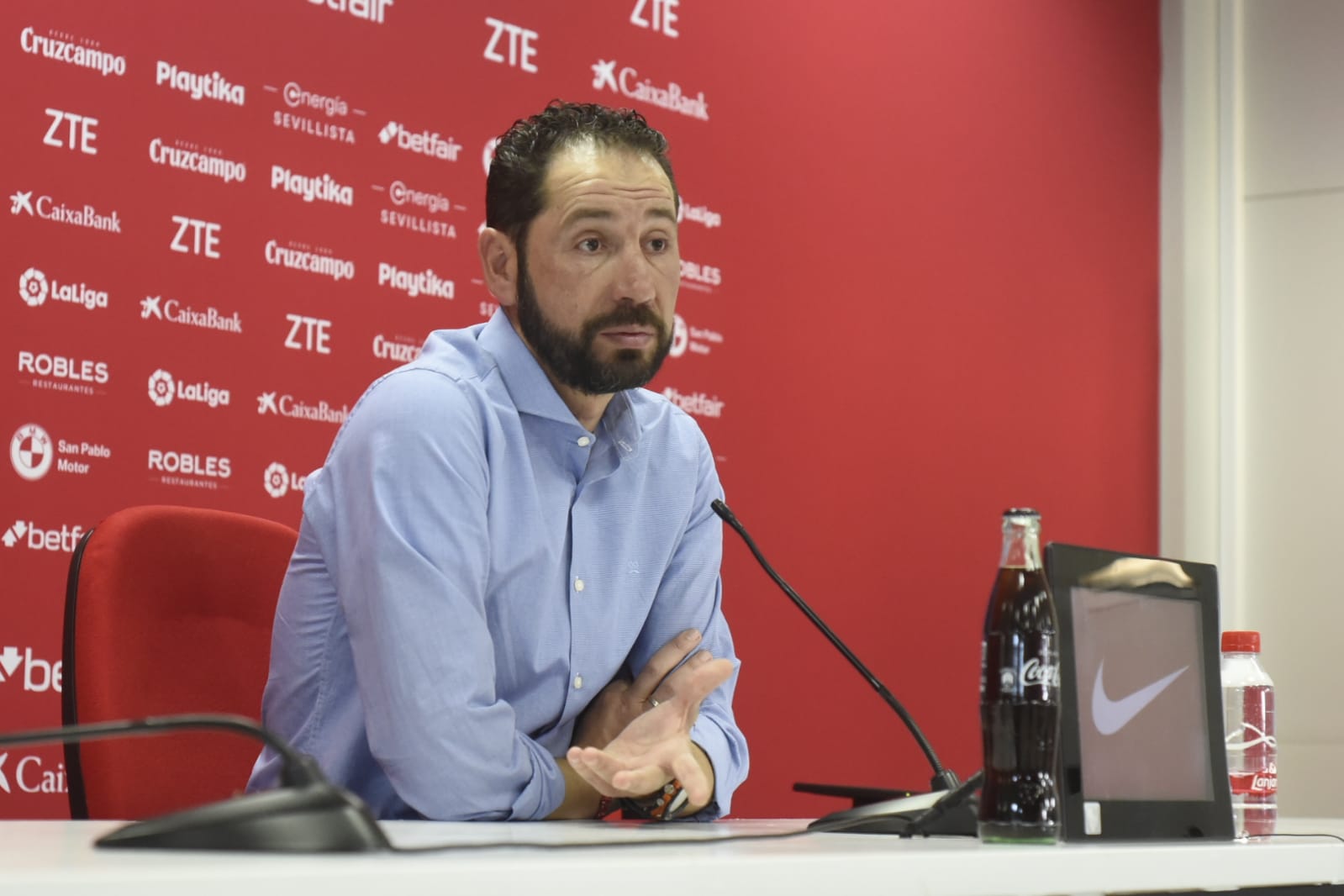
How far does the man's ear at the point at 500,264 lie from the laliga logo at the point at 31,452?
705 mm

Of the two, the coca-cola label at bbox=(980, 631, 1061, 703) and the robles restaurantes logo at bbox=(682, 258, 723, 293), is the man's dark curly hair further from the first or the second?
the robles restaurantes logo at bbox=(682, 258, 723, 293)

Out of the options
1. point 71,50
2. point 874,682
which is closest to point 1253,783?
point 874,682

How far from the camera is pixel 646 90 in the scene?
3.15m

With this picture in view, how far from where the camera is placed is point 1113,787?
1.20m

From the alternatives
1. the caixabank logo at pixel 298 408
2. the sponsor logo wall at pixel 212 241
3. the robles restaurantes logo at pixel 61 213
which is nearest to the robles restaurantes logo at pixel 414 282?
the sponsor logo wall at pixel 212 241

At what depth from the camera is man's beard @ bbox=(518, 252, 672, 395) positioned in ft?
6.17

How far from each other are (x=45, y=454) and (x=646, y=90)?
1.47 m

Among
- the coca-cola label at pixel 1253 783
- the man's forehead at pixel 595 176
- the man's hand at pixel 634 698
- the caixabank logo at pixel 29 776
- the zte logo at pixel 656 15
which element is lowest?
the caixabank logo at pixel 29 776

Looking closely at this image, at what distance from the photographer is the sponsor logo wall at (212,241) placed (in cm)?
220

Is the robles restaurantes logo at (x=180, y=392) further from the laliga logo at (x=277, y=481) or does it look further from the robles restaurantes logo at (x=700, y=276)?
Result: the robles restaurantes logo at (x=700, y=276)

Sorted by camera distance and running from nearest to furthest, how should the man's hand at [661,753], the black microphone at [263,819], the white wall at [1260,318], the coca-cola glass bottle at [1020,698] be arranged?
1. the black microphone at [263,819]
2. the coca-cola glass bottle at [1020,698]
3. the man's hand at [661,753]
4. the white wall at [1260,318]

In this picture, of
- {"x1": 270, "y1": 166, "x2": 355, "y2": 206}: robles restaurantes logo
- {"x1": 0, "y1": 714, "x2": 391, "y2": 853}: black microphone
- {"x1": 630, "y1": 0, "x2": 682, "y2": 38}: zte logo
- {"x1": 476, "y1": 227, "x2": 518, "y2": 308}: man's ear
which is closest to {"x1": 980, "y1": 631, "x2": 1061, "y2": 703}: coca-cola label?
{"x1": 0, "y1": 714, "x2": 391, "y2": 853}: black microphone

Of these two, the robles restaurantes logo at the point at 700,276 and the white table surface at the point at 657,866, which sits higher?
the robles restaurantes logo at the point at 700,276

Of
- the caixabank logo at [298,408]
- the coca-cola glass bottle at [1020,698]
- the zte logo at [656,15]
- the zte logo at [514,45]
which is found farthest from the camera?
the zte logo at [656,15]
